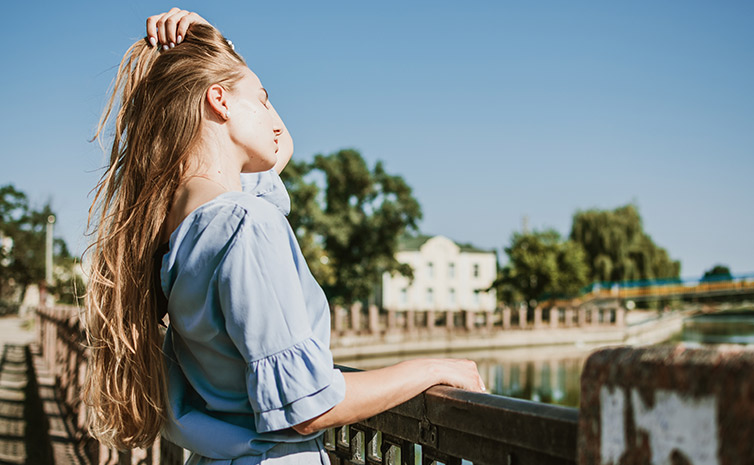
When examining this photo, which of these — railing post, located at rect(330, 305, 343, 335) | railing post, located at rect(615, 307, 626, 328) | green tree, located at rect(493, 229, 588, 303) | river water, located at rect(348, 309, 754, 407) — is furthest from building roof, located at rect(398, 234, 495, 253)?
railing post, located at rect(330, 305, 343, 335)

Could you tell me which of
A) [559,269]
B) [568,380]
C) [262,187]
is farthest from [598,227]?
[262,187]

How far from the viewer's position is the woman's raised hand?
4.93 feet

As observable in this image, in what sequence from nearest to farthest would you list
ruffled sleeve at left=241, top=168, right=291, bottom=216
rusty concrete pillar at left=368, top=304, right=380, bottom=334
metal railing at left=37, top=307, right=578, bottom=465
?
metal railing at left=37, top=307, right=578, bottom=465 < ruffled sleeve at left=241, top=168, right=291, bottom=216 < rusty concrete pillar at left=368, top=304, right=380, bottom=334

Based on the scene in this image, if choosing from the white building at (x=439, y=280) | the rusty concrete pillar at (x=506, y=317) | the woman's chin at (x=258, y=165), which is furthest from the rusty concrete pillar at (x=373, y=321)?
the woman's chin at (x=258, y=165)

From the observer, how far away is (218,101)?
1315mm

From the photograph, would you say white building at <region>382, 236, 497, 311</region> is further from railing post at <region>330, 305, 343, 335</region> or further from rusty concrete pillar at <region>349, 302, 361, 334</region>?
railing post at <region>330, 305, 343, 335</region>

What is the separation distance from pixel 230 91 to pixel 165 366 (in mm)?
569

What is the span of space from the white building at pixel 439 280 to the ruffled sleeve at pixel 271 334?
61063 millimetres

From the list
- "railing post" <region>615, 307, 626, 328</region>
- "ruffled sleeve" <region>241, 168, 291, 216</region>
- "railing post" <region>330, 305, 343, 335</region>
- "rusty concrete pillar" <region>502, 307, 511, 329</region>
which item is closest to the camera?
"ruffled sleeve" <region>241, 168, 291, 216</region>

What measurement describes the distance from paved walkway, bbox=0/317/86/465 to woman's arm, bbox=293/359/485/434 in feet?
13.8

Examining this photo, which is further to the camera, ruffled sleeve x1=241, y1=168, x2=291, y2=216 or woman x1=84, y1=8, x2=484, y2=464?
ruffled sleeve x1=241, y1=168, x2=291, y2=216

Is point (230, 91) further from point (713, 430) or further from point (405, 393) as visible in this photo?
point (713, 430)

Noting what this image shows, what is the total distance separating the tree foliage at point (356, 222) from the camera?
130 ft

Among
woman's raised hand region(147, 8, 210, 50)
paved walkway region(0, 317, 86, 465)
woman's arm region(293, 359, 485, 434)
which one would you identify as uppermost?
woman's raised hand region(147, 8, 210, 50)
